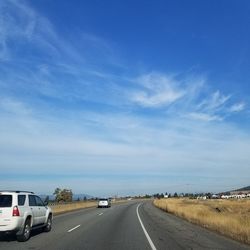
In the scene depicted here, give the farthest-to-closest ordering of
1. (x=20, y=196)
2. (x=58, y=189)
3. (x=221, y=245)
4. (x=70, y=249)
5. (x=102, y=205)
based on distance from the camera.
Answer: (x=58, y=189) < (x=102, y=205) < (x=20, y=196) < (x=221, y=245) < (x=70, y=249)

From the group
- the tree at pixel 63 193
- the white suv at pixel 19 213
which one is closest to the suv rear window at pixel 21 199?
the white suv at pixel 19 213

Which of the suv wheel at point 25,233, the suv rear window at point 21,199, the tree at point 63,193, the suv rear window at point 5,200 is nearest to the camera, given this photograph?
the suv wheel at point 25,233

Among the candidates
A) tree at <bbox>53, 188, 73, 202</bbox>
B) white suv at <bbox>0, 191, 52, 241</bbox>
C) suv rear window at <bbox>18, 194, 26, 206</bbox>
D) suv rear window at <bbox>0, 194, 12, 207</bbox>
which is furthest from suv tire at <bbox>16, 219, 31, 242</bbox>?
tree at <bbox>53, 188, 73, 202</bbox>

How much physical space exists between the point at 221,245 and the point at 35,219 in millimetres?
7074

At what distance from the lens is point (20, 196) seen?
1709 centimetres

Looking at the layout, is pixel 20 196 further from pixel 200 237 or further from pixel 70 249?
pixel 200 237

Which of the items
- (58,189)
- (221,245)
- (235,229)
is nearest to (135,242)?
(221,245)

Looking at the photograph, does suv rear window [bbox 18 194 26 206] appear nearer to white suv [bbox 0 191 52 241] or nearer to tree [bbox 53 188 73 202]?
white suv [bbox 0 191 52 241]

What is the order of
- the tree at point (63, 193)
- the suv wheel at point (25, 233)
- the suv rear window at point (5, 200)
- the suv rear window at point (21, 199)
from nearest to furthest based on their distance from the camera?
the suv wheel at point (25, 233) < the suv rear window at point (5, 200) < the suv rear window at point (21, 199) < the tree at point (63, 193)

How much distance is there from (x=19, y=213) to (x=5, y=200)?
74cm

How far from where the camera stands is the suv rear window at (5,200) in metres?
16.4

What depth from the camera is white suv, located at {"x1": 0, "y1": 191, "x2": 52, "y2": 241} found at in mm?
15969

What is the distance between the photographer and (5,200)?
1658cm

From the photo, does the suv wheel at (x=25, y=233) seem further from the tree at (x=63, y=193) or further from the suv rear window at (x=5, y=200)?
the tree at (x=63, y=193)
